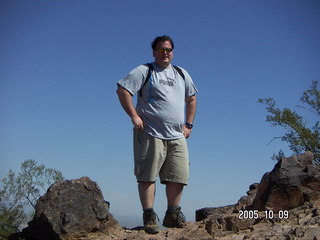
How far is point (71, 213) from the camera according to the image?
17.4 ft

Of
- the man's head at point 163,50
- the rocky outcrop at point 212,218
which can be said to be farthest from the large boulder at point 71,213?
the man's head at point 163,50

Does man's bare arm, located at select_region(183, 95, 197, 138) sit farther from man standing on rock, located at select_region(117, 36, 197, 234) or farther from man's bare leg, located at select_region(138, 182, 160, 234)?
man's bare leg, located at select_region(138, 182, 160, 234)

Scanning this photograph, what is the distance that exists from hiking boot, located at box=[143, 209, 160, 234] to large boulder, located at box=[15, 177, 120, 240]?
65cm

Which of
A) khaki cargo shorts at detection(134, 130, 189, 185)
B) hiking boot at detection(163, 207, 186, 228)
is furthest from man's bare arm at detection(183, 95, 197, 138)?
hiking boot at detection(163, 207, 186, 228)

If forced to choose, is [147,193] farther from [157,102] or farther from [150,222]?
[157,102]

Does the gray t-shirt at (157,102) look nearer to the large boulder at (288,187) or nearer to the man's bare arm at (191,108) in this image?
the man's bare arm at (191,108)

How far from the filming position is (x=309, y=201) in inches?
207

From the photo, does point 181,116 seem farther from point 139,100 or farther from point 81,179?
point 81,179

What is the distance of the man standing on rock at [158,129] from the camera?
201 inches

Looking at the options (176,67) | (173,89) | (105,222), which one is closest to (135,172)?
(105,222)

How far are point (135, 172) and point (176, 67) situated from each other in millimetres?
1764

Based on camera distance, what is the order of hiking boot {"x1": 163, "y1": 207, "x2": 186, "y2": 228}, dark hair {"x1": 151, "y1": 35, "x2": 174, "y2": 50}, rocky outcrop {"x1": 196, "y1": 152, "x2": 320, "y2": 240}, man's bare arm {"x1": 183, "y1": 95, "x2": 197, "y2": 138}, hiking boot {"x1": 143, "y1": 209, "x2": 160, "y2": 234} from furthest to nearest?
man's bare arm {"x1": 183, "y1": 95, "x2": 197, "y2": 138} < dark hair {"x1": 151, "y1": 35, "x2": 174, "y2": 50} < hiking boot {"x1": 163, "y1": 207, "x2": 186, "y2": 228} < hiking boot {"x1": 143, "y1": 209, "x2": 160, "y2": 234} < rocky outcrop {"x1": 196, "y1": 152, "x2": 320, "y2": 240}

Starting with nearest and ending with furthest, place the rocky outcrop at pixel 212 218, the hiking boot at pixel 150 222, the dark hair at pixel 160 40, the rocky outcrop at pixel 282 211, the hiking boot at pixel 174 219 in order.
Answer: the rocky outcrop at pixel 282 211, the rocky outcrop at pixel 212 218, the hiking boot at pixel 150 222, the hiking boot at pixel 174 219, the dark hair at pixel 160 40

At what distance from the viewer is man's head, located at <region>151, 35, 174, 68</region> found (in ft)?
17.6
